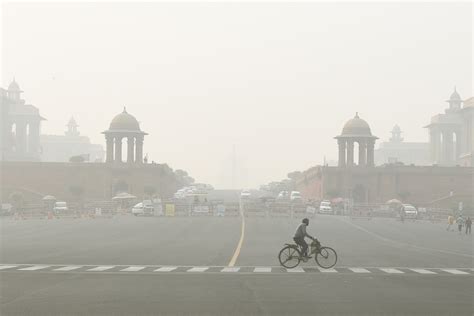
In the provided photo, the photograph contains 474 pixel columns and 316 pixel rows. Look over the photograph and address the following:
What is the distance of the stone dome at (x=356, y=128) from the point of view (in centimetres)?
10969

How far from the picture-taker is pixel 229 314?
13383 millimetres

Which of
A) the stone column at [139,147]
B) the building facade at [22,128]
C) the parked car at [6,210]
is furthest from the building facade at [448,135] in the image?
the parked car at [6,210]

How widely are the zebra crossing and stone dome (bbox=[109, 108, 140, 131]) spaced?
85.2 metres

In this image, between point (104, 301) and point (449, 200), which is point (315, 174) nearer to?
point (449, 200)

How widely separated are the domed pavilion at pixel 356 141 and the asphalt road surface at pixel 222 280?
7345 cm

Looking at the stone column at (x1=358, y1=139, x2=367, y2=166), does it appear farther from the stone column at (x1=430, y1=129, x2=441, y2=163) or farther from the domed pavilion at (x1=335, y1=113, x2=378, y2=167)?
the stone column at (x1=430, y1=129, x2=441, y2=163)

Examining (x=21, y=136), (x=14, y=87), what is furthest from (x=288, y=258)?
(x=14, y=87)

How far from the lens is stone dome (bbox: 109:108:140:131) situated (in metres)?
108

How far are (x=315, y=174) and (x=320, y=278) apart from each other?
3750 inches

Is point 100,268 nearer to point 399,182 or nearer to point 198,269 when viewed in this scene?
point 198,269

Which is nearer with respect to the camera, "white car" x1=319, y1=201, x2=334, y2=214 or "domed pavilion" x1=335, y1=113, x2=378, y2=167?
"white car" x1=319, y1=201, x2=334, y2=214

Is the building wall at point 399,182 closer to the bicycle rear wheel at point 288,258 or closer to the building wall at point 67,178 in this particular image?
the building wall at point 67,178

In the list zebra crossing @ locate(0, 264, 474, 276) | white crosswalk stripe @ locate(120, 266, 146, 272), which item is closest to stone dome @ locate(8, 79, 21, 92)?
zebra crossing @ locate(0, 264, 474, 276)

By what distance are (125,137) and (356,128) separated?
32.5 m
